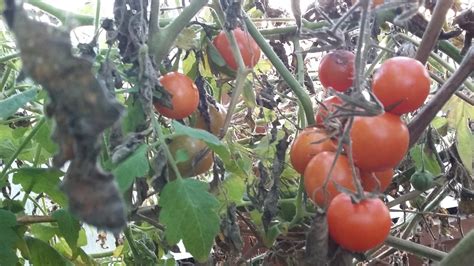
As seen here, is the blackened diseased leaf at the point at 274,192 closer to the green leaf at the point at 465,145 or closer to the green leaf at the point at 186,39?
the green leaf at the point at 186,39

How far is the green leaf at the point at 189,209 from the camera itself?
0.62m

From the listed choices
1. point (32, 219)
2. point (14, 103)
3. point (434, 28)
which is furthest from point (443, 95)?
point (32, 219)

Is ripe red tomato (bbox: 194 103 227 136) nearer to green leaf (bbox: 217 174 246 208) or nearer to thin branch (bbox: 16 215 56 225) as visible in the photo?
green leaf (bbox: 217 174 246 208)

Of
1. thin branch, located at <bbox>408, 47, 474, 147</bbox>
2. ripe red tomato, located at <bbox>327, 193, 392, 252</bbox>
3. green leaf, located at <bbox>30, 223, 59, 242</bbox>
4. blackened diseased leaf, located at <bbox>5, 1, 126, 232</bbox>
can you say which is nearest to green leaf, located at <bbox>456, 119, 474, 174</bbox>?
thin branch, located at <bbox>408, 47, 474, 147</bbox>

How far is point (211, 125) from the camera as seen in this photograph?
0.82 meters

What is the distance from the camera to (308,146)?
0.66m

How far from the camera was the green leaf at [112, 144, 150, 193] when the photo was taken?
57 centimetres

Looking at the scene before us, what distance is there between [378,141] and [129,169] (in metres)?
0.22

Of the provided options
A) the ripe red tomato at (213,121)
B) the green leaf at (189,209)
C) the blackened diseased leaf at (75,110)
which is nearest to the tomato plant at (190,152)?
the ripe red tomato at (213,121)

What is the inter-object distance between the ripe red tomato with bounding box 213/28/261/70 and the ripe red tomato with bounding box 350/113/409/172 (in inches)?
9.1

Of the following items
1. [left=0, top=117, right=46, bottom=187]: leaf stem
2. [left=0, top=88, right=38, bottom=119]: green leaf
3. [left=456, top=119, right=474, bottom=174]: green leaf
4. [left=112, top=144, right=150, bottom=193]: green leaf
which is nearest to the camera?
[left=112, top=144, right=150, bottom=193]: green leaf

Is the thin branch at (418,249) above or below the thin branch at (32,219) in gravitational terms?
below

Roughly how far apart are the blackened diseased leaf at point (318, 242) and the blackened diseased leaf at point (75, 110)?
37cm

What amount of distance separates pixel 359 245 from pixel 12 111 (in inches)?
14.6
